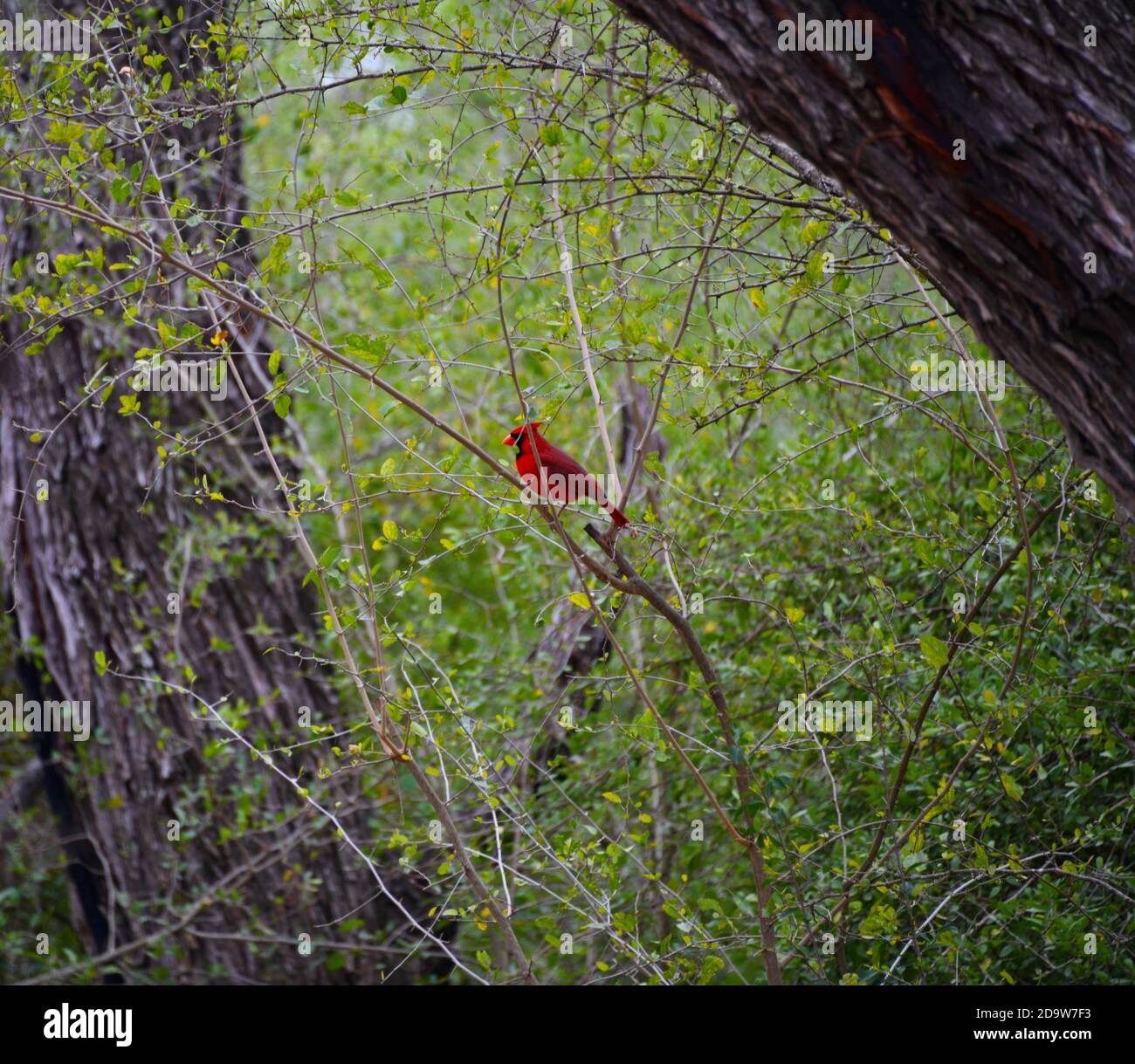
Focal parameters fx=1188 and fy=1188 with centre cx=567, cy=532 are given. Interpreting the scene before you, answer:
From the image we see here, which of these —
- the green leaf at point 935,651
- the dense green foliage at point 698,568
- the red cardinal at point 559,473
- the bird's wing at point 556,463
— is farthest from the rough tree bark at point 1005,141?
the bird's wing at point 556,463

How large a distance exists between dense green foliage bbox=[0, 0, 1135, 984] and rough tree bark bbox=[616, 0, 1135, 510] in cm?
71

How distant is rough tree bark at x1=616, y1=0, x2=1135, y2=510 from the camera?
1906 mm

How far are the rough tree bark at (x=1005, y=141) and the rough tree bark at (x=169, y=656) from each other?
12.1 feet

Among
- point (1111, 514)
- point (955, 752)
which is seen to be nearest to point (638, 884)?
point (955, 752)

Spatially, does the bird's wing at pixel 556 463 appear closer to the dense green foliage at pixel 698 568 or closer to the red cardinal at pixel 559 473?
the red cardinal at pixel 559 473

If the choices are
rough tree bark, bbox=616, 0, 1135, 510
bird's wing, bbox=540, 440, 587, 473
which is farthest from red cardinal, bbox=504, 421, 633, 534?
rough tree bark, bbox=616, 0, 1135, 510

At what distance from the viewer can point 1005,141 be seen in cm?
190

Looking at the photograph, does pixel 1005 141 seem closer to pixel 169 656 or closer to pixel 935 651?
pixel 935 651

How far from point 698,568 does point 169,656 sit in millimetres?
2735

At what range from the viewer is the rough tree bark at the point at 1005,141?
1.91 metres

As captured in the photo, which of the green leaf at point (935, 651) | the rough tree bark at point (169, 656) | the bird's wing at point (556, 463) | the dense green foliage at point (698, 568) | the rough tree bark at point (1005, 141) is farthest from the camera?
the rough tree bark at point (169, 656)

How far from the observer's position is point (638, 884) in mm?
4688

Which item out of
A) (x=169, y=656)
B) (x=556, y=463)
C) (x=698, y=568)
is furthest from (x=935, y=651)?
(x=169, y=656)

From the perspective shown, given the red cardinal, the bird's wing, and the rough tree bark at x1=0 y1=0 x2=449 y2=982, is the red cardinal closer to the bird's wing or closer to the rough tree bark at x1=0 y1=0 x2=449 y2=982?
the bird's wing
